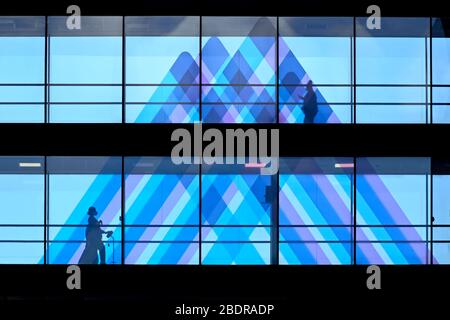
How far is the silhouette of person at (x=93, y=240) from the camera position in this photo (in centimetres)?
2170

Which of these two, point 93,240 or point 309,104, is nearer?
point 309,104

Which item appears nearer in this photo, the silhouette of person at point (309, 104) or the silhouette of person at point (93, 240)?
the silhouette of person at point (93, 240)

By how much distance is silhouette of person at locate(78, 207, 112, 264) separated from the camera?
2170 centimetres

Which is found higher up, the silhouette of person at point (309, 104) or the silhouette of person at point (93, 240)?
the silhouette of person at point (309, 104)

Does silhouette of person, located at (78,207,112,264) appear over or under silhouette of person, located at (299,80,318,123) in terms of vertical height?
under

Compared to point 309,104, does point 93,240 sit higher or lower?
lower

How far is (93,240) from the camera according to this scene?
23656mm

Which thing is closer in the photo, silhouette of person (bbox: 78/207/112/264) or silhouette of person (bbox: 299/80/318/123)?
silhouette of person (bbox: 78/207/112/264)

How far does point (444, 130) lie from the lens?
19.5 metres
